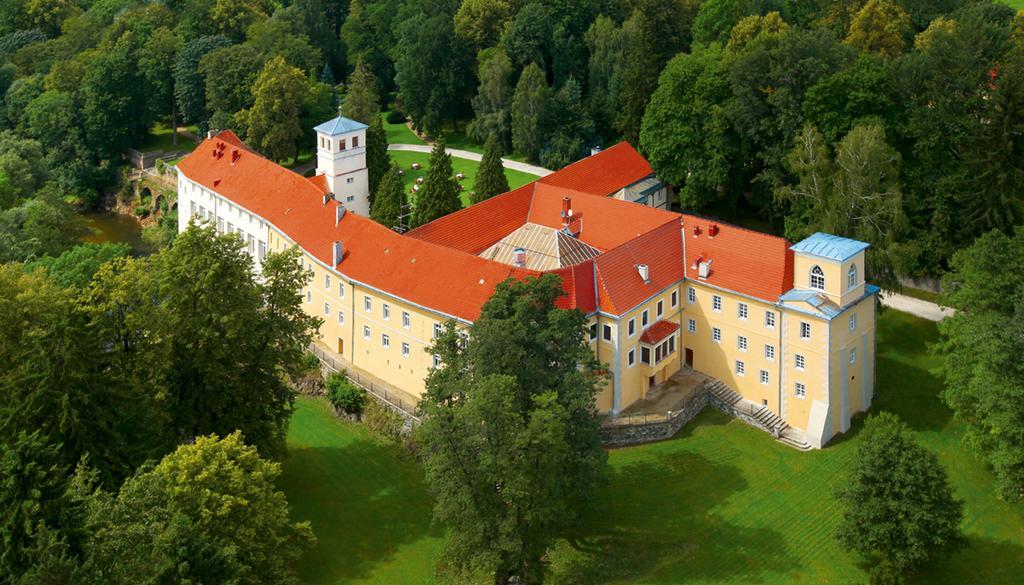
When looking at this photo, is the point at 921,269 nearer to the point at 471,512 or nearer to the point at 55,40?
the point at 471,512

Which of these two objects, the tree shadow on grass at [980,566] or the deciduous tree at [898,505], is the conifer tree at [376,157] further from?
the tree shadow on grass at [980,566]

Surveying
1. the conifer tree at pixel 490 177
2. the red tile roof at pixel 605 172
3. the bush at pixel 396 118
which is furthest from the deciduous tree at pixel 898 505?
the bush at pixel 396 118

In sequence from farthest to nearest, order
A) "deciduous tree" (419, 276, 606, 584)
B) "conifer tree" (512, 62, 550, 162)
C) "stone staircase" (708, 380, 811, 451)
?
"conifer tree" (512, 62, 550, 162) → "stone staircase" (708, 380, 811, 451) → "deciduous tree" (419, 276, 606, 584)

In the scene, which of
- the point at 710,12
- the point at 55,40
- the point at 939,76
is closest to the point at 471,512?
the point at 939,76

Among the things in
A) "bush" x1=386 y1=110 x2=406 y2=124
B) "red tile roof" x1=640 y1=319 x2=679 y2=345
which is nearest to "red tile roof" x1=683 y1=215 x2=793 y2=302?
"red tile roof" x1=640 y1=319 x2=679 y2=345

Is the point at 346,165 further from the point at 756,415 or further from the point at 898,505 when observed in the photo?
the point at 898,505

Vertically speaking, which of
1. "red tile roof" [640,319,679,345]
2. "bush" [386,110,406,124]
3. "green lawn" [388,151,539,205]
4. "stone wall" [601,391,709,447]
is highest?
"bush" [386,110,406,124]

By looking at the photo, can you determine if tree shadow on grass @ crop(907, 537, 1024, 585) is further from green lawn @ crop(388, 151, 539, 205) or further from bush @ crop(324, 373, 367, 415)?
green lawn @ crop(388, 151, 539, 205)
